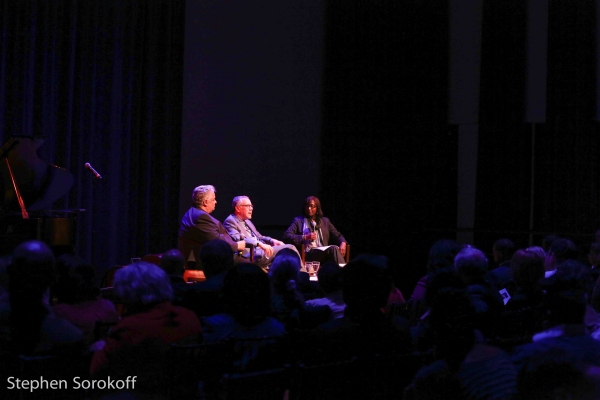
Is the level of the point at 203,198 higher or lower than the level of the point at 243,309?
higher

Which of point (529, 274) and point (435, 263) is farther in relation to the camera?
point (435, 263)

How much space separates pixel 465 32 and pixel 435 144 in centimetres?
150

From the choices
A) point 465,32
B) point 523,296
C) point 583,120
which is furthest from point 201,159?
point 523,296

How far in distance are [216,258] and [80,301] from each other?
916 mm

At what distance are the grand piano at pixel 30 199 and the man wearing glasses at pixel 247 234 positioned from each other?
65.6 inches

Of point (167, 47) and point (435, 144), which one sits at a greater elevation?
point (167, 47)

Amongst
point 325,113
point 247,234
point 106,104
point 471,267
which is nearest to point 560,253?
point 471,267

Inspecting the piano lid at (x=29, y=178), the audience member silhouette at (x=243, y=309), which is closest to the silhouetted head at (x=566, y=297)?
the audience member silhouette at (x=243, y=309)

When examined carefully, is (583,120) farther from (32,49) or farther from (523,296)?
(32,49)

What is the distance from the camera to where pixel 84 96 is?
801cm

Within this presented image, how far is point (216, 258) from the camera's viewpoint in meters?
3.82

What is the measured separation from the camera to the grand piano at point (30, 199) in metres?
5.88

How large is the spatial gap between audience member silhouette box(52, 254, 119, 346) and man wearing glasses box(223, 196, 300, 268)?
4.07 metres

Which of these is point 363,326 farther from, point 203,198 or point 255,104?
point 255,104
